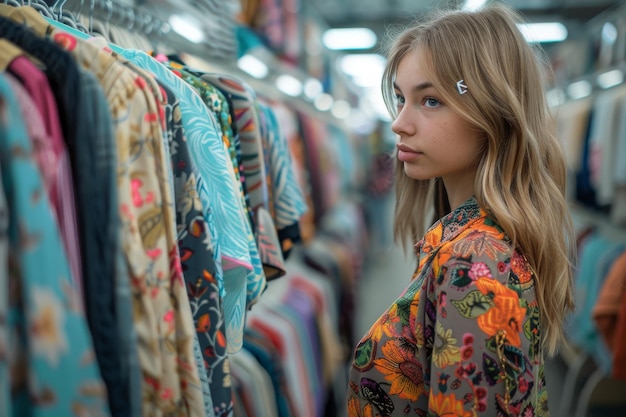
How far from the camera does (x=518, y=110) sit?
1.08 m

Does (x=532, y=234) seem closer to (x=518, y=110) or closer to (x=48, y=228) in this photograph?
(x=518, y=110)

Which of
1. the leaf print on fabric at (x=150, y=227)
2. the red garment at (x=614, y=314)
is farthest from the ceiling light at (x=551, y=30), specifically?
the leaf print on fabric at (x=150, y=227)

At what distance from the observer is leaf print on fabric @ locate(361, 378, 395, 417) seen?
113cm

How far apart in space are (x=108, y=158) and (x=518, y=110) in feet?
2.52

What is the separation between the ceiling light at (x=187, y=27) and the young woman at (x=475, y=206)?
2.59 ft

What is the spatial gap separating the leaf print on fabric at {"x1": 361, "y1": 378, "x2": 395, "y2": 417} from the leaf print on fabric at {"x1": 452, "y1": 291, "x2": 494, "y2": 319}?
0.95ft

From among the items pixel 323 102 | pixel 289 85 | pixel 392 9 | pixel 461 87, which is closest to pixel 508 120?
pixel 461 87

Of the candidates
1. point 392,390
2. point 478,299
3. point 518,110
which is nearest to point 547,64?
point 518,110

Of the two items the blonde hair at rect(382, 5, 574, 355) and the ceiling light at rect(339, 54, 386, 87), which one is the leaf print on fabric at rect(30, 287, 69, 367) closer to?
the blonde hair at rect(382, 5, 574, 355)

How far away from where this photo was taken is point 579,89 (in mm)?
4938

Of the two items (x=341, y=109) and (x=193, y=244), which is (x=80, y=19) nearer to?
(x=193, y=244)

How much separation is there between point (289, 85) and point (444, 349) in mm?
2928

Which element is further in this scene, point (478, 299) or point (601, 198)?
point (601, 198)

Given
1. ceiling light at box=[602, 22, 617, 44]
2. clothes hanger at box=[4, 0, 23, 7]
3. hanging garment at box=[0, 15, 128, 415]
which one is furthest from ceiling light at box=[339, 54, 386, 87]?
hanging garment at box=[0, 15, 128, 415]
